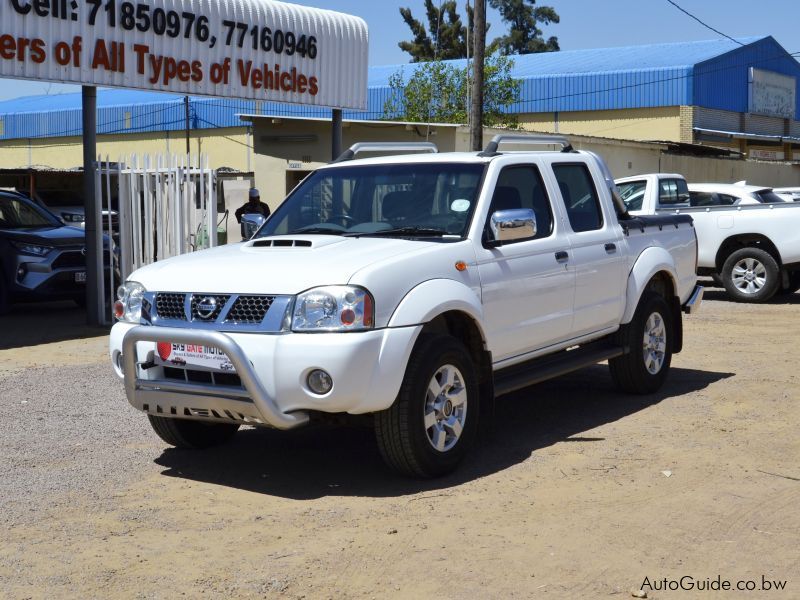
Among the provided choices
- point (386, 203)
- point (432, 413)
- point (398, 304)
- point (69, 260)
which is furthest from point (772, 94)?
point (398, 304)

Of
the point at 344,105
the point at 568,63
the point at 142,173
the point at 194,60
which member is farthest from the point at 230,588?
the point at 568,63

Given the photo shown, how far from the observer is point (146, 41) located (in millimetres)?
14445

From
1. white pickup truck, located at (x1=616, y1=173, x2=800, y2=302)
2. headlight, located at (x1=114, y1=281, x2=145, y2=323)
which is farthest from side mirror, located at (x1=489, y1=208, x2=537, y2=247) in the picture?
white pickup truck, located at (x1=616, y1=173, x2=800, y2=302)

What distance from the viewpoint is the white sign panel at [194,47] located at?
13.2 meters

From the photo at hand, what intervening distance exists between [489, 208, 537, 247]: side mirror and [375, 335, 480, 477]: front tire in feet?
2.64

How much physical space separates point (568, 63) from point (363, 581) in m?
49.6

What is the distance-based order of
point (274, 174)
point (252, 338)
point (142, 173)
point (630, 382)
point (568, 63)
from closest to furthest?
point (252, 338) < point (630, 382) < point (142, 173) < point (274, 174) < point (568, 63)

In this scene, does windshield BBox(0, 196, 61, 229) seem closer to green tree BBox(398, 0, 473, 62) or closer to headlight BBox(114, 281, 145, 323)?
headlight BBox(114, 281, 145, 323)

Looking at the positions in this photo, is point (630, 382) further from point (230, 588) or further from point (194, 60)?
point (194, 60)

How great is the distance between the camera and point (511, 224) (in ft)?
22.4

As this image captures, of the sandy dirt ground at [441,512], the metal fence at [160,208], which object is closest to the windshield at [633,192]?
the metal fence at [160,208]

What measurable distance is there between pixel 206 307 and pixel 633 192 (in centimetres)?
1287

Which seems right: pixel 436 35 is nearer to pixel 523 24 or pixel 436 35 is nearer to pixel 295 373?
pixel 523 24

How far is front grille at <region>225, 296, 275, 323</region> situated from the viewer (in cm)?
603
